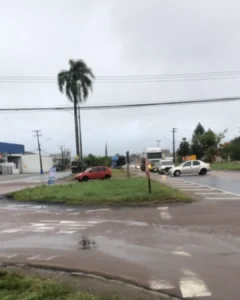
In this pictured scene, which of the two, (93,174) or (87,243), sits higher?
(93,174)

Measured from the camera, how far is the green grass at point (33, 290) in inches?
201

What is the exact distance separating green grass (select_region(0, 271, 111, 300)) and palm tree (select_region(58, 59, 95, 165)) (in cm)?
4124

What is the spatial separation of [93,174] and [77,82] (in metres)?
12.9

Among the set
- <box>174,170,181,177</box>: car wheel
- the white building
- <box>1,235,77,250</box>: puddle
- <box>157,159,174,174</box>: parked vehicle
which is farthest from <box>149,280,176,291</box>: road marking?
the white building

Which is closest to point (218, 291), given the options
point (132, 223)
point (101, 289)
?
point (101, 289)

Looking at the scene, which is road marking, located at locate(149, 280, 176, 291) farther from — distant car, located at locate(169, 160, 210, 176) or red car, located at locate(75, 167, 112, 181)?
distant car, located at locate(169, 160, 210, 176)

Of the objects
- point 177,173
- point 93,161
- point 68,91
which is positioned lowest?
point 177,173

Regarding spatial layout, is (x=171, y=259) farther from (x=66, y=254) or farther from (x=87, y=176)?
(x=87, y=176)

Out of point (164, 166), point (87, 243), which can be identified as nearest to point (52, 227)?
point (87, 243)

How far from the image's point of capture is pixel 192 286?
580 cm

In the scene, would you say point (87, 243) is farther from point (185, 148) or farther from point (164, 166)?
point (185, 148)

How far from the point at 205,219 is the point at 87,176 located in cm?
2834

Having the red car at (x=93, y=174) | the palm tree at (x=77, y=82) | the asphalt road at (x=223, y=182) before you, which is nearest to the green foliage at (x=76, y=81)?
the palm tree at (x=77, y=82)

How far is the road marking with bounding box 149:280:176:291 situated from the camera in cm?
578
